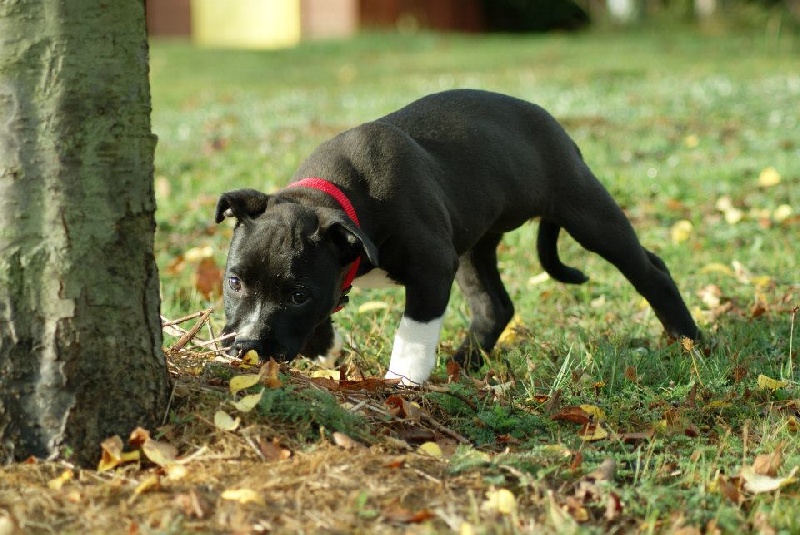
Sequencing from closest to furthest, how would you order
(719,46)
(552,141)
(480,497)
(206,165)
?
(480,497) → (552,141) → (206,165) → (719,46)

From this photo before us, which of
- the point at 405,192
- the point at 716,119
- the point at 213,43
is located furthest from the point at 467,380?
the point at 213,43

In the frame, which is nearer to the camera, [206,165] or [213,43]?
[206,165]

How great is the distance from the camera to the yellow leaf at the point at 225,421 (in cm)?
370

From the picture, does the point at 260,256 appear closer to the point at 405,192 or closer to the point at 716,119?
A: the point at 405,192

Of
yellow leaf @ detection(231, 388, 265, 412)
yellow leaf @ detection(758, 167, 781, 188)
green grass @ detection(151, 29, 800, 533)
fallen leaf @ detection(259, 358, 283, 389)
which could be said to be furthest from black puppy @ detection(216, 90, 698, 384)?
yellow leaf @ detection(758, 167, 781, 188)

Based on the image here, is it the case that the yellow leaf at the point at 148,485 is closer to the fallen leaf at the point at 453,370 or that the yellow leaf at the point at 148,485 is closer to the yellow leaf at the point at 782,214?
the fallen leaf at the point at 453,370

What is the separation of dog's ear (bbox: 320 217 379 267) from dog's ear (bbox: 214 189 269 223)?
0.34 metres

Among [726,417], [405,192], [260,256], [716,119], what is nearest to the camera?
[726,417]

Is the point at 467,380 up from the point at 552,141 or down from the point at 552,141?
down

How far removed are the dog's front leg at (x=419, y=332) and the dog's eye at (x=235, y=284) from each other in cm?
76

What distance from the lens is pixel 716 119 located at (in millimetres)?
13008

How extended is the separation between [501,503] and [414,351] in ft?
5.51

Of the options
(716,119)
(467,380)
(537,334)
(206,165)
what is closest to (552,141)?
(537,334)

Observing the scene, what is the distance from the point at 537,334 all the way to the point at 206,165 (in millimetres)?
5396
